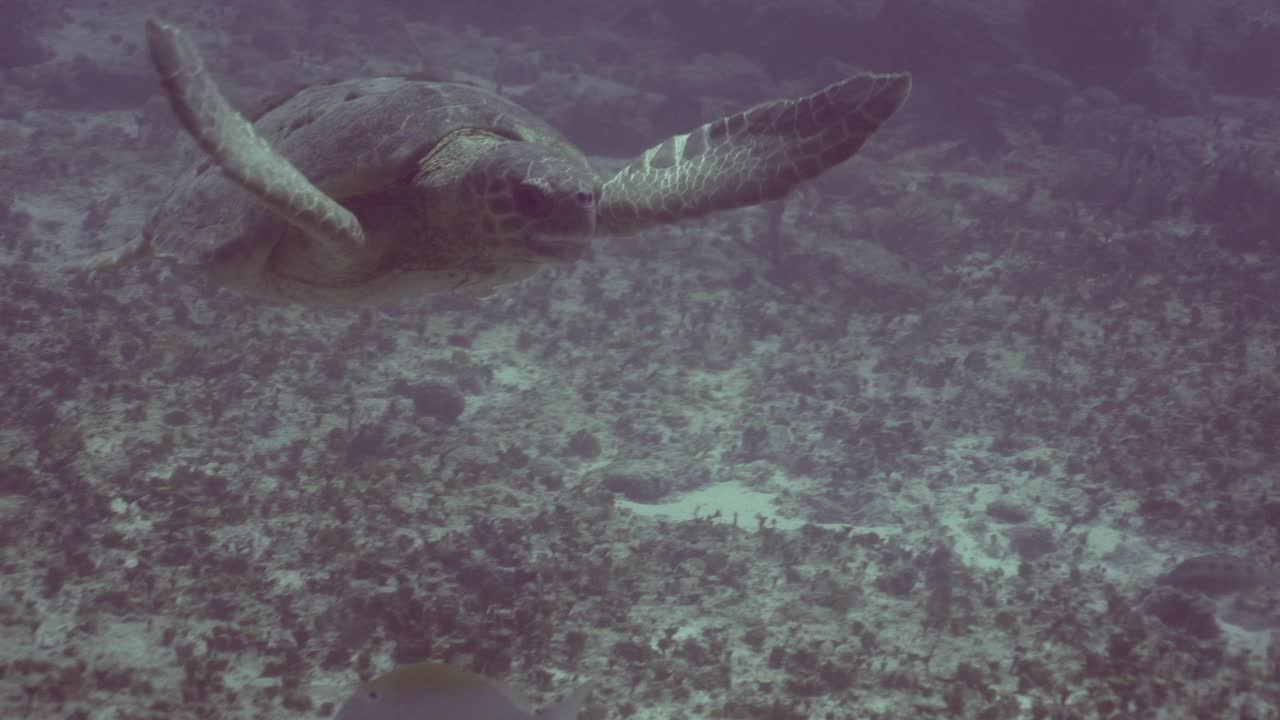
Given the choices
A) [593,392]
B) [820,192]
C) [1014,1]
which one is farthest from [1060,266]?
[1014,1]

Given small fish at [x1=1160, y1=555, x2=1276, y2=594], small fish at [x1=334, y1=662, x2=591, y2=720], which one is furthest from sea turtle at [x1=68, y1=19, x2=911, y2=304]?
small fish at [x1=1160, y1=555, x2=1276, y2=594]

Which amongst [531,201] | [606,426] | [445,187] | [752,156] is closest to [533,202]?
[531,201]

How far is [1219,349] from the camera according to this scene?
8.05m

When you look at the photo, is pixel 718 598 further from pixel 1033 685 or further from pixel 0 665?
pixel 0 665

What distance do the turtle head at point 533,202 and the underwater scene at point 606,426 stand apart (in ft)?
0.07

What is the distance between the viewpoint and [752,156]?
14.4 ft

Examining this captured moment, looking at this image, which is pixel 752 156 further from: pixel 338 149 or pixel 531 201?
pixel 338 149

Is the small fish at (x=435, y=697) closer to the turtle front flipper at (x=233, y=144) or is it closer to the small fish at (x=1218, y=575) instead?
the turtle front flipper at (x=233, y=144)

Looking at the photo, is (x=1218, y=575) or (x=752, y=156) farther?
(x=1218, y=575)

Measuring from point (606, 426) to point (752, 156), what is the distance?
339 cm

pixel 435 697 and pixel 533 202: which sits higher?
pixel 533 202

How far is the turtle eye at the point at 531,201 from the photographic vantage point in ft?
11.8

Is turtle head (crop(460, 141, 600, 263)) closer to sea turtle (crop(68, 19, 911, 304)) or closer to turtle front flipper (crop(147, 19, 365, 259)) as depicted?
sea turtle (crop(68, 19, 911, 304))

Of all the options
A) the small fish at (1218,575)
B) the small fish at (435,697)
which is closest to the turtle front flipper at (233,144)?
the small fish at (435,697)
